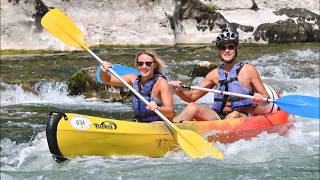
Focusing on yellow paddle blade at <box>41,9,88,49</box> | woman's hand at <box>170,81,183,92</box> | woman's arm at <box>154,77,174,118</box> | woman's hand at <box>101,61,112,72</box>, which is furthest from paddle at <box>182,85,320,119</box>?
yellow paddle blade at <box>41,9,88,49</box>

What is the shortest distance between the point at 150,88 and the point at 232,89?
90 centimetres

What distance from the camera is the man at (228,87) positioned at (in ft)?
17.9

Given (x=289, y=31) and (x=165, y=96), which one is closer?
(x=165, y=96)

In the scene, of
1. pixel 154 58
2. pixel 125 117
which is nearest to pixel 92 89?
pixel 125 117

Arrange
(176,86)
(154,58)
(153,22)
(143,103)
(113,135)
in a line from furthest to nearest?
1. (153,22)
2. (176,86)
3. (143,103)
4. (154,58)
5. (113,135)

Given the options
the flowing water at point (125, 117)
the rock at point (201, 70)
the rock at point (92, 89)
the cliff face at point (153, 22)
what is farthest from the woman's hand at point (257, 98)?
the cliff face at point (153, 22)

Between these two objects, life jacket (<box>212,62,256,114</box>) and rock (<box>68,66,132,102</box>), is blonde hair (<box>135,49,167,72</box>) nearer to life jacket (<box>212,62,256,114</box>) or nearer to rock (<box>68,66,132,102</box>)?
life jacket (<box>212,62,256,114</box>)

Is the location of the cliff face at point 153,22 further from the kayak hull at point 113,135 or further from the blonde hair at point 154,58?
the kayak hull at point 113,135

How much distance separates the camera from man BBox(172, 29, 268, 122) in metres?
5.45

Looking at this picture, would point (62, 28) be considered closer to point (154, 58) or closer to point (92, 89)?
point (154, 58)

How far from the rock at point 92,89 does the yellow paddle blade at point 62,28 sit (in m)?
2.97

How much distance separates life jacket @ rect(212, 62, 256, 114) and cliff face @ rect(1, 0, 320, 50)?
9.18 metres

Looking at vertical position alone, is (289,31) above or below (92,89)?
above

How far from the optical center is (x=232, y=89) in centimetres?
562
